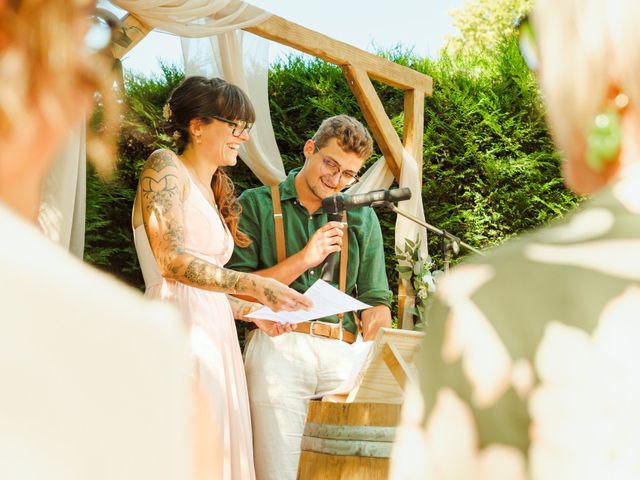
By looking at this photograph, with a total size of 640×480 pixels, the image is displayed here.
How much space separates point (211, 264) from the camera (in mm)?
2826

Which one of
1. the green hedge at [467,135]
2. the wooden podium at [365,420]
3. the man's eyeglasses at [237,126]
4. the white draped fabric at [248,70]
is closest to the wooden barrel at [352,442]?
the wooden podium at [365,420]

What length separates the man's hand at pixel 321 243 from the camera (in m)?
3.64

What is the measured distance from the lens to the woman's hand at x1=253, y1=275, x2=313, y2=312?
2.99 metres

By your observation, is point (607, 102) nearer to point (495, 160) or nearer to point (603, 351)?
point (603, 351)

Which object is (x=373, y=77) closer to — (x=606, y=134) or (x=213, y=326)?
(x=213, y=326)

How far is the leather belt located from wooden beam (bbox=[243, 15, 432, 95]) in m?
1.84

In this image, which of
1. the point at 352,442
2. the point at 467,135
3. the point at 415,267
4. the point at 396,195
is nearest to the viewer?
the point at 352,442

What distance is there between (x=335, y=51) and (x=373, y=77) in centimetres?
54

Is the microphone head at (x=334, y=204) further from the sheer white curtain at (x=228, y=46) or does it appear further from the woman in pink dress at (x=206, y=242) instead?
the sheer white curtain at (x=228, y=46)

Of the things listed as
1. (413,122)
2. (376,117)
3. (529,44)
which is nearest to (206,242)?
(529,44)

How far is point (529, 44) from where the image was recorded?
0.91 meters

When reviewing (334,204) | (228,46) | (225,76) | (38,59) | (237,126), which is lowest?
(38,59)

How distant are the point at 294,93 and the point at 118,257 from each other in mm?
1843

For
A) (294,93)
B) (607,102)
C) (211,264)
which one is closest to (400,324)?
(294,93)
